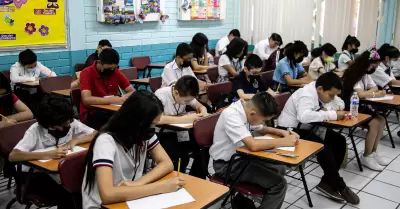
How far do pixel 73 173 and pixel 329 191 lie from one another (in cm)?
210

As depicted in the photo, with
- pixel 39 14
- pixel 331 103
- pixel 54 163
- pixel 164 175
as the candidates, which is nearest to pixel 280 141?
pixel 164 175

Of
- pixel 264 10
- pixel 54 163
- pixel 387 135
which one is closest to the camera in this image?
pixel 54 163

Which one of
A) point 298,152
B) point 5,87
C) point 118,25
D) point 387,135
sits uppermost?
point 118,25

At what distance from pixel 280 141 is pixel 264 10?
19.7 ft

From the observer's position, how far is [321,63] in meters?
5.42

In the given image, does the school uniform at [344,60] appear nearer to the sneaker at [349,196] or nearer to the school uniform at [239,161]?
the sneaker at [349,196]

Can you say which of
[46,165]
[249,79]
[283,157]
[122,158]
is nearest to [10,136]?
[46,165]

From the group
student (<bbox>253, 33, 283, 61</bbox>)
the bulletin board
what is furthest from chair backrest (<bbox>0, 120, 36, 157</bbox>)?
student (<bbox>253, 33, 283, 61</bbox>)

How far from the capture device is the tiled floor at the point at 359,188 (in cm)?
302

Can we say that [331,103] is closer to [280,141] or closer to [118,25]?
[280,141]

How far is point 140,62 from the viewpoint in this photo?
654cm

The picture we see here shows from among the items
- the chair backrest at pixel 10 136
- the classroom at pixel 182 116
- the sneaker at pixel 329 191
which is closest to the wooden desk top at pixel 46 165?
the classroom at pixel 182 116

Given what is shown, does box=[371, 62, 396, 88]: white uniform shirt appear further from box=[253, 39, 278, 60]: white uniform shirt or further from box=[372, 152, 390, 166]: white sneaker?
box=[253, 39, 278, 60]: white uniform shirt

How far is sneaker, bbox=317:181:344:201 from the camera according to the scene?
3056 millimetres
